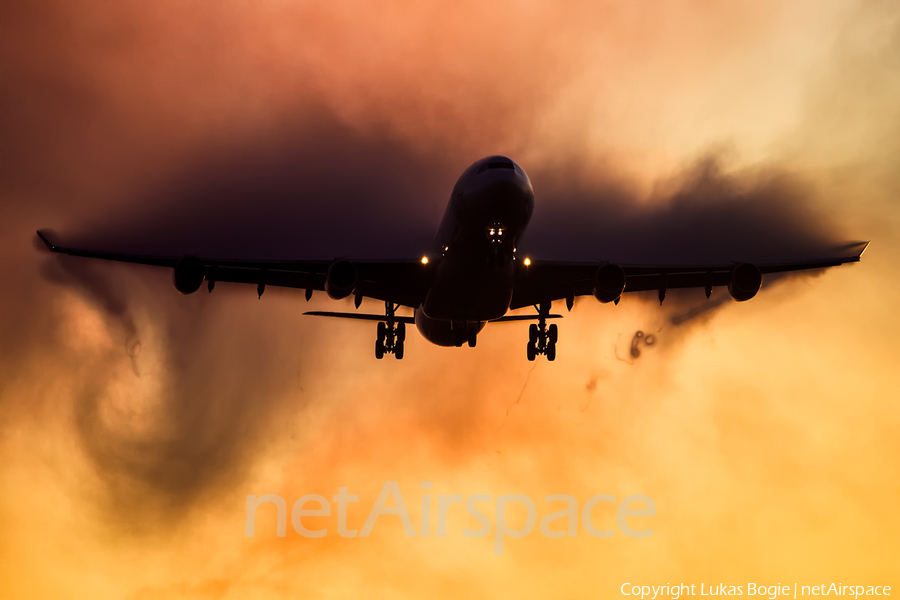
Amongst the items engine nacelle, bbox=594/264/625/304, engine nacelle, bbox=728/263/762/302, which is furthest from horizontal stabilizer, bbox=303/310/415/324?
engine nacelle, bbox=728/263/762/302

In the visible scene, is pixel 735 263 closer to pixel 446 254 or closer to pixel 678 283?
pixel 678 283

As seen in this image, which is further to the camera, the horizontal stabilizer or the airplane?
the horizontal stabilizer

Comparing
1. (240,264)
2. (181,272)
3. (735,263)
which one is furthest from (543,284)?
(181,272)

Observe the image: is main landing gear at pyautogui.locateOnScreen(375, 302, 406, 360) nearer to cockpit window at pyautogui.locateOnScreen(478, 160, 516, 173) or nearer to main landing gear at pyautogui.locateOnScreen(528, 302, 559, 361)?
main landing gear at pyautogui.locateOnScreen(528, 302, 559, 361)

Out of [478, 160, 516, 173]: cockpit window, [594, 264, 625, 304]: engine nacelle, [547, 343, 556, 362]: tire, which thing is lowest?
[594, 264, 625, 304]: engine nacelle

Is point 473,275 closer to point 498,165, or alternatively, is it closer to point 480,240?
point 480,240
